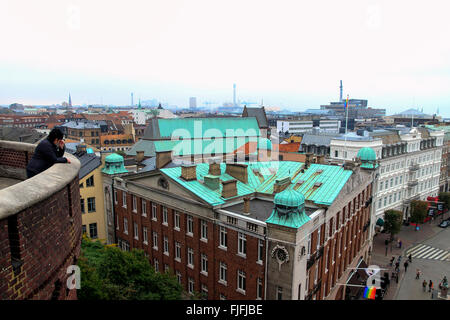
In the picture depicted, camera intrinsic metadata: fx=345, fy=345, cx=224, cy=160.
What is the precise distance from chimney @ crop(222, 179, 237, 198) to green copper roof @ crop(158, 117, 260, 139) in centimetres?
5787

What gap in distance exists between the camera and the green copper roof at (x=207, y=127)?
309 feet

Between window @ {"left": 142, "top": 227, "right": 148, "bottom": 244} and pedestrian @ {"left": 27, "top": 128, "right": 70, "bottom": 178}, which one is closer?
pedestrian @ {"left": 27, "top": 128, "right": 70, "bottom": 178}

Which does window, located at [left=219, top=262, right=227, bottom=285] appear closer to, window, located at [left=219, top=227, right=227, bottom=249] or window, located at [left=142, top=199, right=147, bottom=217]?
window, located at [left=219, top=227, right=227, bottom=249]

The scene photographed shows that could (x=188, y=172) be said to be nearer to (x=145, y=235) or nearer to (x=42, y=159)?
(x=145, y=235)

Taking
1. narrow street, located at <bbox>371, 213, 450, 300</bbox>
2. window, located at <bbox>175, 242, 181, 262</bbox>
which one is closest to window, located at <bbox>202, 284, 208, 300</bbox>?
window, located at <bbox>175, 242, 181, 262</bbox>

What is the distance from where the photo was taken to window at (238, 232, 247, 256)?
102 feet

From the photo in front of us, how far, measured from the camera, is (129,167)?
56000 millimetres

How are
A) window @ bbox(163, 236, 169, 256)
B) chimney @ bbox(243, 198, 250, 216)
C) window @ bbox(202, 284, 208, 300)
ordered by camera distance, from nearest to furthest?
chimney @ bbox(243, 198, 250, 216)
window @ bbox(202, 284, 208, 300)
window @ bbox(163, 236, 169, 256)

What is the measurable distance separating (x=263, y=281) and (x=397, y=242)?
167 ft

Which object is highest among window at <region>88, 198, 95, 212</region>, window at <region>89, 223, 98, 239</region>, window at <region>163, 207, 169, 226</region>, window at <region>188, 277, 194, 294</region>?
window at <region>163, 207, 169, 226</region>

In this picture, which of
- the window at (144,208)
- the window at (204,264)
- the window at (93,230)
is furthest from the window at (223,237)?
the window at (93,230)
